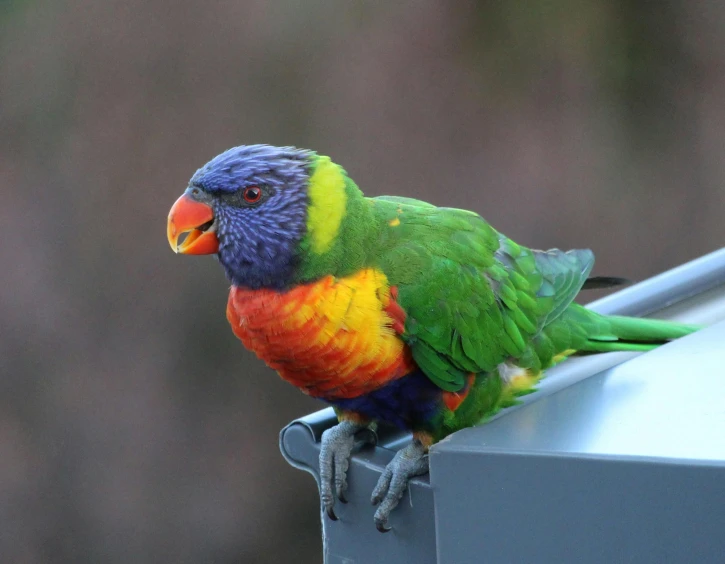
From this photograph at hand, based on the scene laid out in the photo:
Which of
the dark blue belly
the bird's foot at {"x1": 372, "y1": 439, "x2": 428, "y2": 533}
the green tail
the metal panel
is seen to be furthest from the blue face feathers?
the green tail

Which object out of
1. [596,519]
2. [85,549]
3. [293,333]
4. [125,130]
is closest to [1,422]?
[85,549]

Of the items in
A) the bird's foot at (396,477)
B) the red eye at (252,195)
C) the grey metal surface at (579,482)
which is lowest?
the bird's foot at (396,477)

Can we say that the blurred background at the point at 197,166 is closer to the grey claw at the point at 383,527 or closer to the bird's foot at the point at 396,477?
the bird's foot at the point at 396,477

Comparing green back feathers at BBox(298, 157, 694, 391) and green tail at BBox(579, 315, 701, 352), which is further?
green tail at BBox(579, 315, 701, 352)

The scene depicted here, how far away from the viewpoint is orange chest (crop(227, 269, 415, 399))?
1845 mm

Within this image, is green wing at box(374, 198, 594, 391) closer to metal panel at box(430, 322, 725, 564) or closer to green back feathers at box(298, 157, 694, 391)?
green back feathers at box(298, 157, 694, 391)

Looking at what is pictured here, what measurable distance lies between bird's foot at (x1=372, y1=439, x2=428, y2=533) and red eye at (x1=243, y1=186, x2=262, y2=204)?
66cm

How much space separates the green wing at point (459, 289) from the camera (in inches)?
76.7

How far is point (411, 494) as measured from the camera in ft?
5.62

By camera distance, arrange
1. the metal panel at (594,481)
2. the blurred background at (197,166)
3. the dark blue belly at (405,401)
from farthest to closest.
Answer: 1. the blurred background at (197,166)
2. the dark blue belly at (405,401)
3. the metal panel at (594,481)

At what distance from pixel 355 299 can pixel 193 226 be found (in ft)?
1.29

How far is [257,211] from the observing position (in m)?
1.90

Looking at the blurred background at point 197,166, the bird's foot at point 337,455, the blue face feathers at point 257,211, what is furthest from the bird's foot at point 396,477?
the blurred background at point 197,166

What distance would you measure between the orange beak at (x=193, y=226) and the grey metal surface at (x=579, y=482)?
0.70m
